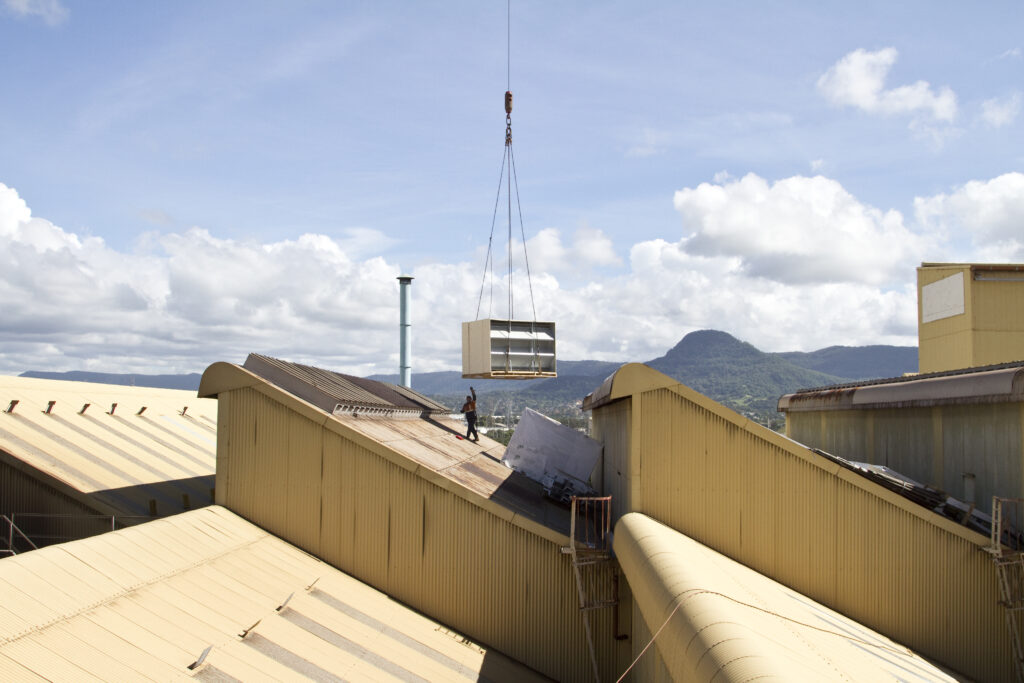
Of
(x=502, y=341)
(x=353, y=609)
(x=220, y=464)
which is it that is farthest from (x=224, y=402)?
(x=502, y=341)

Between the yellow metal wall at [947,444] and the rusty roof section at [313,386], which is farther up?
the rusty roof section at [313,386]

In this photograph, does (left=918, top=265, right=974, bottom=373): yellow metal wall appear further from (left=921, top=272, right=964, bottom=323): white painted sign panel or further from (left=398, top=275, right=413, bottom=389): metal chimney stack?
(left=398, top=275, right=413, bottom=389): metal chimney stack

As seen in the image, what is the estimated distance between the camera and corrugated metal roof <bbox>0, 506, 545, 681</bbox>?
8.55 meters

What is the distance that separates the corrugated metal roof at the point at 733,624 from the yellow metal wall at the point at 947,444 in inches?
176

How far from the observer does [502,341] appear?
2673cm

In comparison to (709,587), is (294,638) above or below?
below

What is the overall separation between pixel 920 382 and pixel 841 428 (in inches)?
217

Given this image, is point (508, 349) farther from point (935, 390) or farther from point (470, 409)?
point (935, 390)

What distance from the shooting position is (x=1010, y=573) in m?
13.9

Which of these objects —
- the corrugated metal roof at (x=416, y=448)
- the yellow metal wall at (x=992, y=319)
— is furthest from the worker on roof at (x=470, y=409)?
the yellow metal wall at (x=992, y=319)

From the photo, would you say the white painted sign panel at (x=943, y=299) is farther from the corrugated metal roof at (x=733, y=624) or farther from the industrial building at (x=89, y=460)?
the industrial building at (x=89, y=460)

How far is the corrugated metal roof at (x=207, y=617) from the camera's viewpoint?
8547 mm

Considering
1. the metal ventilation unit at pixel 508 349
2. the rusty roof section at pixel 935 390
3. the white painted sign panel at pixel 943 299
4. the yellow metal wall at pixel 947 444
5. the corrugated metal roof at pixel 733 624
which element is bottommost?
the corrugated metal roof at pixel 733 624

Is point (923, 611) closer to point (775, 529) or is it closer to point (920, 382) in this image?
point (775, 529)
